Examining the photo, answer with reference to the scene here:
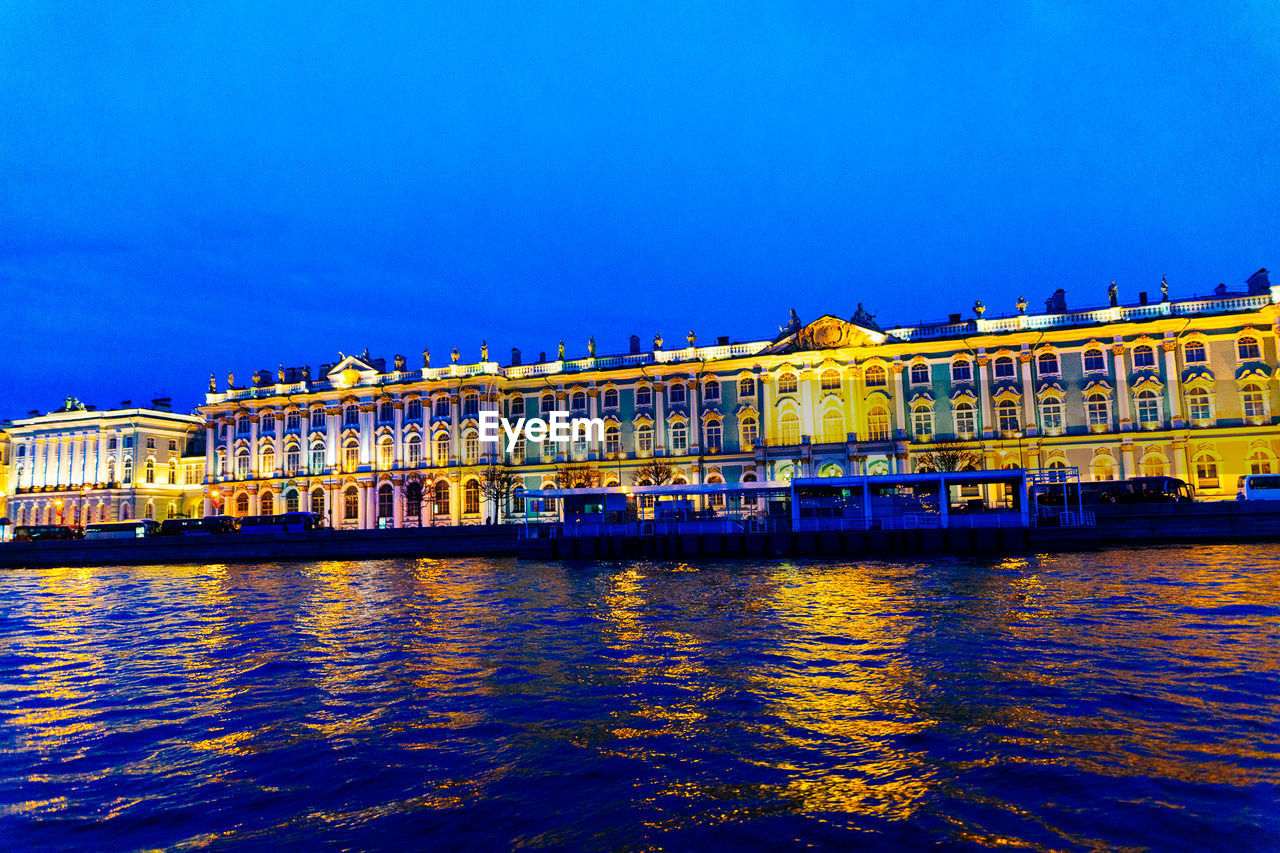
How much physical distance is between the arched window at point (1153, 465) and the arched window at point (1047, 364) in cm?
707

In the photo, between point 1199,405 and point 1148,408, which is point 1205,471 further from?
point 1148,408

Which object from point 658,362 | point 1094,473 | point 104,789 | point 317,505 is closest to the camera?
point 104,789

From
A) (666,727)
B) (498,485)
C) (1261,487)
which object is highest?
(498,485)

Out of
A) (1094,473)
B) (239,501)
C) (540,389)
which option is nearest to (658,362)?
(540,389)

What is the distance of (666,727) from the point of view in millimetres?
9547

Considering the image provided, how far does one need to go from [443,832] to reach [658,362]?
53047mm

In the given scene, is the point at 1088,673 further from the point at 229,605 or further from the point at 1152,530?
the point at 1152,530

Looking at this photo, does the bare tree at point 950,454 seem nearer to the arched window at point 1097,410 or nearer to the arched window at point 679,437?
the arched window at point 1097,410

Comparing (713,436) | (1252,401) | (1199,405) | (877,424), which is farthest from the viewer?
(713,436)

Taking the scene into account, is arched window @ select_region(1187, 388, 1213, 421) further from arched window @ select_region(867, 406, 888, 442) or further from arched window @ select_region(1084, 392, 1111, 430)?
arched window @ select_region(867, 406, 888, 442)

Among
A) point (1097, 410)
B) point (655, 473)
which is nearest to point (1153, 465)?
point (1097, 410)

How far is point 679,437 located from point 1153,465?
2888 cm

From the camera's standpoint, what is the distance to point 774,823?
22.4 feet

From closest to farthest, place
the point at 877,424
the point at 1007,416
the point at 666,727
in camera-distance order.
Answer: the point at 666,727, the point at 1007,416, the point at 877,424
